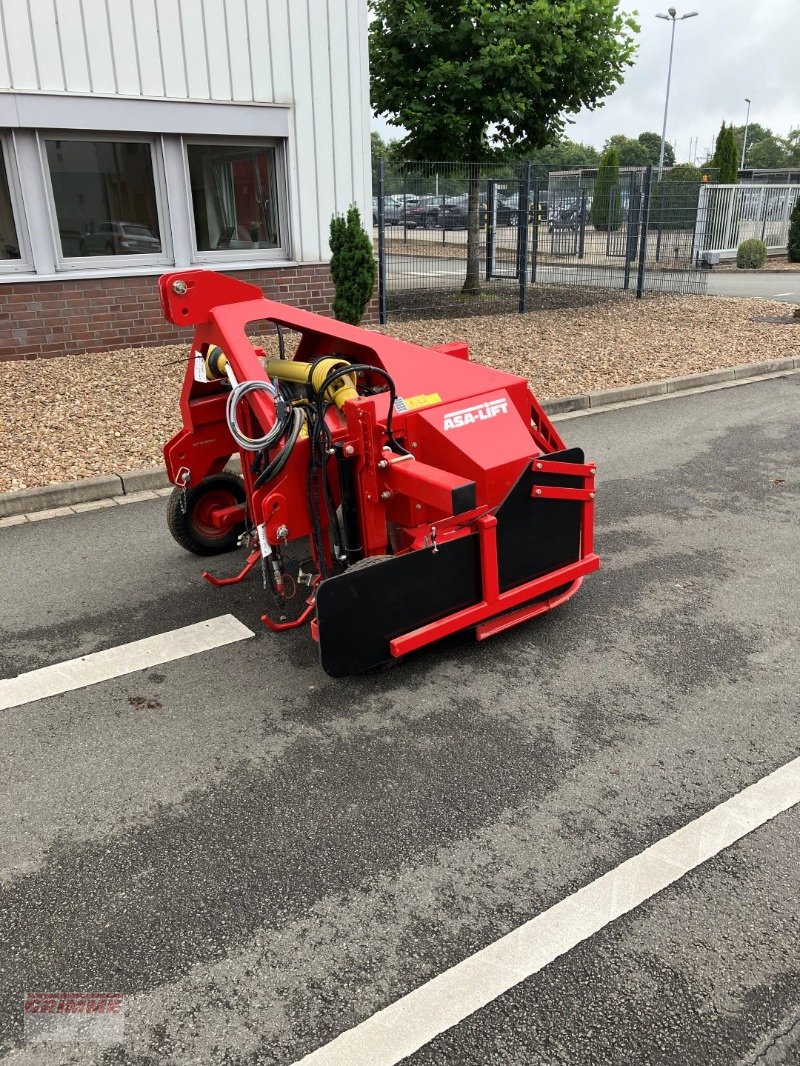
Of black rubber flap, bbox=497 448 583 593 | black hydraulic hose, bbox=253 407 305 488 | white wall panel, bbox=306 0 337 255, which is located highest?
white wall panel, bbox=306 0 337 255

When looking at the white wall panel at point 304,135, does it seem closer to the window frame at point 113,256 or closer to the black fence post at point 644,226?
the window frame at point 113,256

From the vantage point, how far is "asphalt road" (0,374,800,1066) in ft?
7.32

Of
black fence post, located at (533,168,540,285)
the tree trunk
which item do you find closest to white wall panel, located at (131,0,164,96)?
the tree trunk

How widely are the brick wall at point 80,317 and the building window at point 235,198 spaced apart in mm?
527

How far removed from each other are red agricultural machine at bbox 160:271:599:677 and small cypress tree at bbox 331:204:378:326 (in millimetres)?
7038

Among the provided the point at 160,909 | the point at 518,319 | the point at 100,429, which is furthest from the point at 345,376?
the point at 518,319

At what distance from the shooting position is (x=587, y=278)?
1683cm

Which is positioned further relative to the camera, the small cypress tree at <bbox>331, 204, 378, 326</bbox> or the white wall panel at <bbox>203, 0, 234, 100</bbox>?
the small cypress tree at <bbox>331, 204, 378, 326</bbox>

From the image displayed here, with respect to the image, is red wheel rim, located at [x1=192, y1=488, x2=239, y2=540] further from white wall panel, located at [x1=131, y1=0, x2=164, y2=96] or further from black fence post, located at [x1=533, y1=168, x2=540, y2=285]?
black fence post, located at [x1=533, y1=168, x2=540, y2=285]

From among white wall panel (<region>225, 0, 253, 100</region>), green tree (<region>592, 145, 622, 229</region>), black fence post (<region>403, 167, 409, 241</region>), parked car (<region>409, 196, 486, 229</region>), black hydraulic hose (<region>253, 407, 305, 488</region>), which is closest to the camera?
black hydraulic hose (<region>253, 407, 305, 488</region>)

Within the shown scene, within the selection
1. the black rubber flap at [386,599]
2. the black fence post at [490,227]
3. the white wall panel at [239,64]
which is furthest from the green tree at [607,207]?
the black rubber flap at [386,599]

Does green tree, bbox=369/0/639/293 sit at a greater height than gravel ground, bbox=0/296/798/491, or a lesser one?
greater

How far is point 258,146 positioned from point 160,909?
1048cm

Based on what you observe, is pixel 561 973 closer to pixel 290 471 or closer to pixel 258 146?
pixel 290 471
